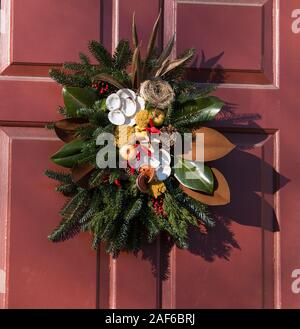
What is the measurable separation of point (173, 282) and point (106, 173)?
340mm

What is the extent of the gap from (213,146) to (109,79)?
29 centimetres

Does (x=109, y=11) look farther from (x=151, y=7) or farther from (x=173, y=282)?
(x=173, y=282)

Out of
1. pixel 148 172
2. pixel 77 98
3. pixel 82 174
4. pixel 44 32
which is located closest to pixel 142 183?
pixel 148 172

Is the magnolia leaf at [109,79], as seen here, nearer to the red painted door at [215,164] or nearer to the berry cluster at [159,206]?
the red painted door at [215,164]

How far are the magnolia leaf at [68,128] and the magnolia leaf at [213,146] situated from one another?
0.26m

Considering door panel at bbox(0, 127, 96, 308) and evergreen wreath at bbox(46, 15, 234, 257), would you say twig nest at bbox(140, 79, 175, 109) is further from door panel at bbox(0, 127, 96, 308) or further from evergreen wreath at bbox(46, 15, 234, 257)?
door panel at bbox(0, 127, 96, 308)

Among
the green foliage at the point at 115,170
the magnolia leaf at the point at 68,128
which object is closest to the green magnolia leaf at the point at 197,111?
the green foliage at the point at 115,170

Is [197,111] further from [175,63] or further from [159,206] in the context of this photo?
[159,206]

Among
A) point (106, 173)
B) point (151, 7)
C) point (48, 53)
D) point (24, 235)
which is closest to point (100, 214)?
point (106, 173)

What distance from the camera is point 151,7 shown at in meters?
1.37

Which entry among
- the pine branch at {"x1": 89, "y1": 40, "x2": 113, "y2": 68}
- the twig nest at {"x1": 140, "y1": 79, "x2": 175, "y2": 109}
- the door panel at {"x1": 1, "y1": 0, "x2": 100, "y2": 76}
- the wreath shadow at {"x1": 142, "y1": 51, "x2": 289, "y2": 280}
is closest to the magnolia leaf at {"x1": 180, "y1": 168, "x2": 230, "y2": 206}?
the wreath shadow at {"x1": 142, "y1": 51, "x2": 289, "y2": 280}

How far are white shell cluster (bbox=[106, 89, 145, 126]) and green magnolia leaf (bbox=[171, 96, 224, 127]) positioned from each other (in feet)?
0.29

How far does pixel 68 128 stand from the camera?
1.25 m

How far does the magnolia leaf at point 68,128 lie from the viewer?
4.10 ft
